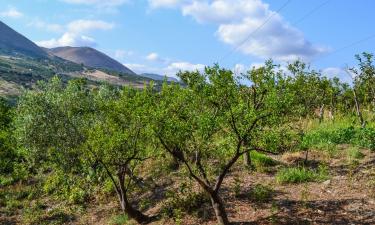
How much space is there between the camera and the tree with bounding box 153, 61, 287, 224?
47.3 feet

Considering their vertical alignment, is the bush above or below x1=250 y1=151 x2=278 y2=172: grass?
above

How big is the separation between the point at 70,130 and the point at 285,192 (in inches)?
499

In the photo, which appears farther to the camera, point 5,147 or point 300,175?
point 5,147

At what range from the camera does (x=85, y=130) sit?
22656 millimetres

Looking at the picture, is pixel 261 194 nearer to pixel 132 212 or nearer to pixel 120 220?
pixel 132 212

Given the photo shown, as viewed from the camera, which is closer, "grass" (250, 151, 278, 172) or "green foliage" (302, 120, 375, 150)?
"grass" (250, 151, 278, 172)

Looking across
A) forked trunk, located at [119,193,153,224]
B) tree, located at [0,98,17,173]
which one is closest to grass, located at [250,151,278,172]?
forked trunk, located at [119,193,153,224]

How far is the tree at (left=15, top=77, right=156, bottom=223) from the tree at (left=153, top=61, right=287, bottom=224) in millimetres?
1501

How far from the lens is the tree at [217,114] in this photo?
47.3 feet

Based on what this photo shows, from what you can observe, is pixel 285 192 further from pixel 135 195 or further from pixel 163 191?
pixel 135 195

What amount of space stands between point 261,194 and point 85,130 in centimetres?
975

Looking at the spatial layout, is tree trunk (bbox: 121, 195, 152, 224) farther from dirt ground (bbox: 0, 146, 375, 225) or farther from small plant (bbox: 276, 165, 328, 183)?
small plant (bbox: 276, 165, 328, 183)

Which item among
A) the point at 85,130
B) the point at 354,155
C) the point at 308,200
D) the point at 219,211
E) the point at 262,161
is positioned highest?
the point at 354,155

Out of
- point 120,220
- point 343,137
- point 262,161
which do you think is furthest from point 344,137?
point 120,220
